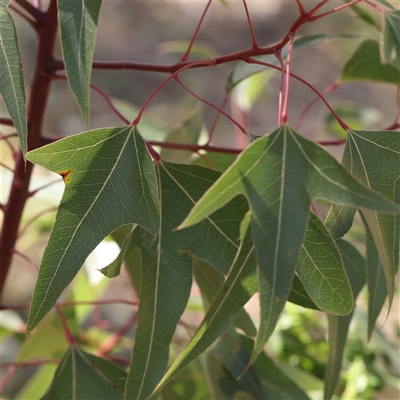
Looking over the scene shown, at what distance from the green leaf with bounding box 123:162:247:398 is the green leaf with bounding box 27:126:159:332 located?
0.06 m

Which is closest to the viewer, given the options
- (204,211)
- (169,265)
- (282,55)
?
(204,211)

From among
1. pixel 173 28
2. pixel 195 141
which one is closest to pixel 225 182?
pixel 195 141

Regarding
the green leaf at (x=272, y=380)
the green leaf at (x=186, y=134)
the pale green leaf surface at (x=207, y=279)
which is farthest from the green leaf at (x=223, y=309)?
the green leaf at (x=186, y=134)

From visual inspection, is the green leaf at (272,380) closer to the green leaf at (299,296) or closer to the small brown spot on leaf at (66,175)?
the green leaf at (299,296)

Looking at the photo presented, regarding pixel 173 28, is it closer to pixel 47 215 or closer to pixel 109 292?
pixel 109 292

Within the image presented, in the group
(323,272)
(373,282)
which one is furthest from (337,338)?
(323,272)

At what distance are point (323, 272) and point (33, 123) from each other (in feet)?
1.16

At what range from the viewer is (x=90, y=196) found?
407 mm

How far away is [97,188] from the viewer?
410mm

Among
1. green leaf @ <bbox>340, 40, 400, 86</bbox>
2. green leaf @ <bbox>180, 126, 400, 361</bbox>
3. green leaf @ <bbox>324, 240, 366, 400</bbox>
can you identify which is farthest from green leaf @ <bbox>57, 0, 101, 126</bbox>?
green leaf @ <bbox>340, 40, 400, 86</bbox>

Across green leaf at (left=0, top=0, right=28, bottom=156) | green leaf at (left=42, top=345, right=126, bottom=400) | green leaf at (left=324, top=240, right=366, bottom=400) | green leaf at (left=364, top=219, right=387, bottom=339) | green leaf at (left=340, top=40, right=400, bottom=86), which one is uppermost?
green leaf at (left=340, top=40, right=400, bottom=86)

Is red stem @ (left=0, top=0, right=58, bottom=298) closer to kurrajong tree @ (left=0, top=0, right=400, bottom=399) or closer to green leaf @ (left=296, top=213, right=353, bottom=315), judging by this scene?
kurrajong tree @ (left=0, top=0, right=400, bottom=399)

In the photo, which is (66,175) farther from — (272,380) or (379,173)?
(272,380)

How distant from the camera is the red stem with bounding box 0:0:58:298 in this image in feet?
1.88
